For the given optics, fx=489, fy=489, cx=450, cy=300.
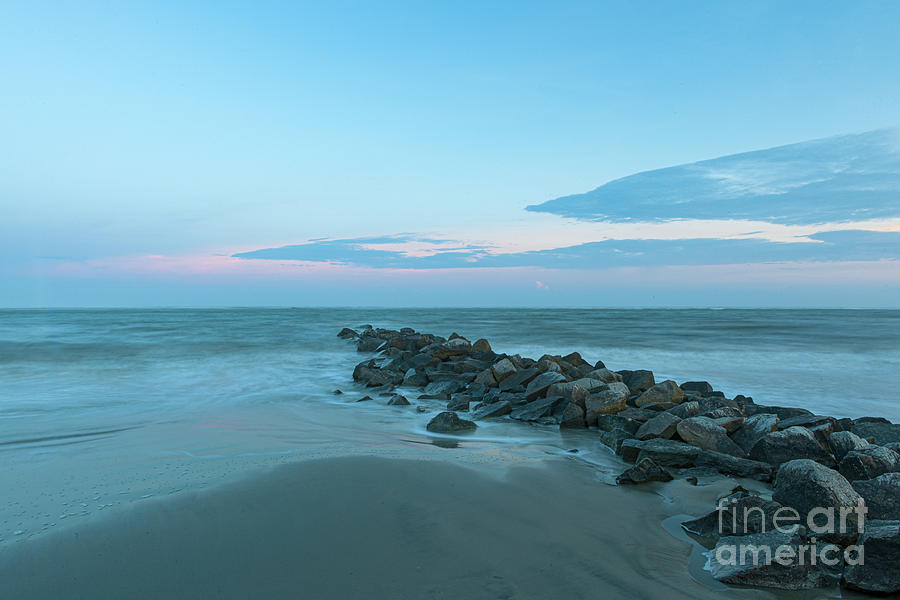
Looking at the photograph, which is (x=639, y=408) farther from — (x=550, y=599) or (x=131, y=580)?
(x=131, y=580)

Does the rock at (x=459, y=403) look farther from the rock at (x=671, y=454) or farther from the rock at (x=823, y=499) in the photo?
the rock at (x=823, y=499)

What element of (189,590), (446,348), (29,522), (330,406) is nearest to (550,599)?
(189,590)

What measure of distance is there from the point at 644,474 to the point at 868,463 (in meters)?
1.95

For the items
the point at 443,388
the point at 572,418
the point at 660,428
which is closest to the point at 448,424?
the point at 572,418

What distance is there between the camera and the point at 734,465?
483 cm

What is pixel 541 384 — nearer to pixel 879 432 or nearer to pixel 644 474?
pixel 644 474

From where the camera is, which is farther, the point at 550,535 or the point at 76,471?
the point at 76,471

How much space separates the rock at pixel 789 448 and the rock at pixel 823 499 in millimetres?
1459

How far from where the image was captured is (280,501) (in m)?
3.70

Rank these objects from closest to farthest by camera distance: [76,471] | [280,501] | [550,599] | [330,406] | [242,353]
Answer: [550,599]
[280,501]
[76,471]
[330,406]
[242,353]

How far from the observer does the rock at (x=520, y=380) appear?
8781 mm

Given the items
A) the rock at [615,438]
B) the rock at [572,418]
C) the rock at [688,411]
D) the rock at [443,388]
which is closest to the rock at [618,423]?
the rock at [615,438]

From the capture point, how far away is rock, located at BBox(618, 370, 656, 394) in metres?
8.51

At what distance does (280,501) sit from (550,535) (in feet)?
6.57
